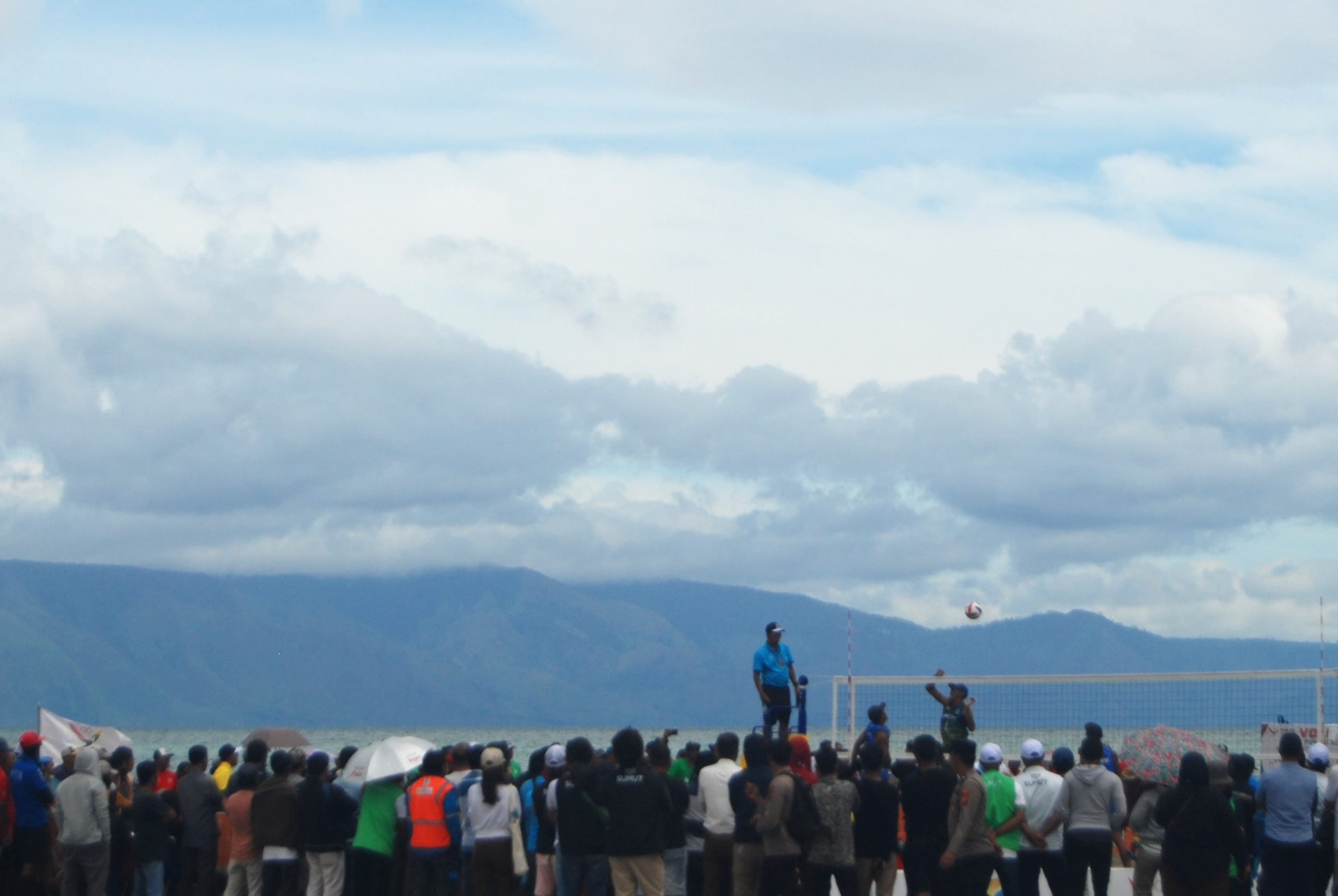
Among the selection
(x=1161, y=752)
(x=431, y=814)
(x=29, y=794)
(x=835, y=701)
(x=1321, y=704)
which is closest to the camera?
(x=431, y=814)

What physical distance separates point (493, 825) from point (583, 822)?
997 millimetres

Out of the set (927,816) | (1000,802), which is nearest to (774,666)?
(1000,802)

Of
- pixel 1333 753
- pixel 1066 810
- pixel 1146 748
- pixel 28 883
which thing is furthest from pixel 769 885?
pixel 1333 753

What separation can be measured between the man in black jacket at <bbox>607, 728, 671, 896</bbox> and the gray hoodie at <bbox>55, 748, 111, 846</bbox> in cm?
512

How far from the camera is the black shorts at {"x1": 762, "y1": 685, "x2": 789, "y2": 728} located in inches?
834

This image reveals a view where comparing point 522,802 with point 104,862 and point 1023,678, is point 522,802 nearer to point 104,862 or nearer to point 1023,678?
point 104,862

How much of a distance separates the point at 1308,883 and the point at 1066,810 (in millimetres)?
2153

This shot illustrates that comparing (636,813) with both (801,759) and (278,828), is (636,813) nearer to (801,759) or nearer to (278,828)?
(801,759)

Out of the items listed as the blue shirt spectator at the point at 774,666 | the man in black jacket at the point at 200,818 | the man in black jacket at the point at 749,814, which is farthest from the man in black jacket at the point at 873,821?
the man in black jacket at the point at 200,818

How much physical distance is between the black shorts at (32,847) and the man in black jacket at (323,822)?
3.00 metres

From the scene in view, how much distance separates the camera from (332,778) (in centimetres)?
1692

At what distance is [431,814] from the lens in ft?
52.4

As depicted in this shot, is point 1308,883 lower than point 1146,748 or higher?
lower

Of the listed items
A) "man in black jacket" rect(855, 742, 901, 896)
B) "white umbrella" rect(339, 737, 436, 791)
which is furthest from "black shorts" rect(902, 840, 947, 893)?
"white umbrella" rect(339, 737, 436, 791)
